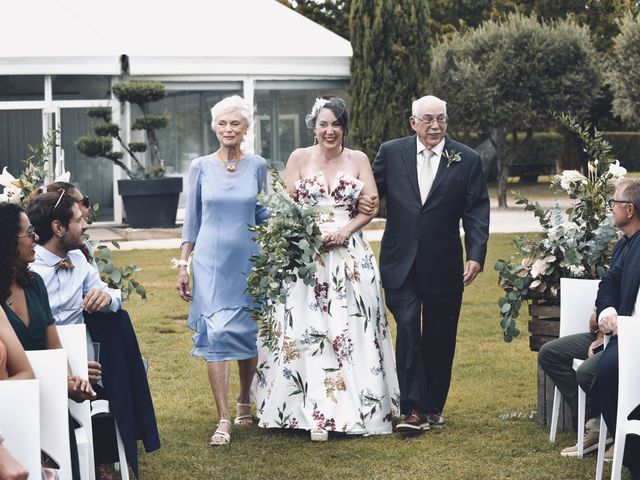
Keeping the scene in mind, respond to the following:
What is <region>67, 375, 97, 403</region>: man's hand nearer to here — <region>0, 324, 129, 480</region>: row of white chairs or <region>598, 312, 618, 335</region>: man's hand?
<region>0, 324, 129, 480</region>: row of white chairs

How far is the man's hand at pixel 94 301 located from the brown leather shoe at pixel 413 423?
206 centimetres

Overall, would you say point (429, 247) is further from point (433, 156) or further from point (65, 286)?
point (65, 286)

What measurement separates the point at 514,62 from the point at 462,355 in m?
19.4

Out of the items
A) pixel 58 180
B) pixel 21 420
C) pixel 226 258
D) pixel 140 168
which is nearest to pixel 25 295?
pixel 21 420

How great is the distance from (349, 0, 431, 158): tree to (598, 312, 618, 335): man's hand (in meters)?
17.2

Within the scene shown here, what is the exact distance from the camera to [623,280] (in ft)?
19.7

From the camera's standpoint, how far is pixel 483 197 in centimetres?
721

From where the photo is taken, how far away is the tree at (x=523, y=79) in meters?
27.6

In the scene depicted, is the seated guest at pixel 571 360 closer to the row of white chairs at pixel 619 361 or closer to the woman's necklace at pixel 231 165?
the row of white chairs at pixel 619 361

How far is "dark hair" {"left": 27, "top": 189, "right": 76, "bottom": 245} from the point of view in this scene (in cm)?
581

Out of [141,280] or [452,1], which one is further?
[452,1]

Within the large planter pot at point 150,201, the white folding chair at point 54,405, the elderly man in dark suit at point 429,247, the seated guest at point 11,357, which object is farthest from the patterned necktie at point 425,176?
the large planter pot at point 150,201

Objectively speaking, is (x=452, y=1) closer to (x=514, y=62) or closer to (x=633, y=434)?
(x=514, y=62)

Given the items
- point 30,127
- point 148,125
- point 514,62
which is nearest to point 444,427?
point 148,125
